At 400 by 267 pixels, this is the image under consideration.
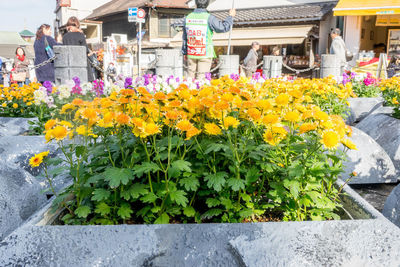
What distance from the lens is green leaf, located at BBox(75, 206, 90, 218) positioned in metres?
1.69

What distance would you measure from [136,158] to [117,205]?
237mm

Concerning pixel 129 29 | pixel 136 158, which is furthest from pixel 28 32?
pixel 136 158

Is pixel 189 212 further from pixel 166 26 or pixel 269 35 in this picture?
pixel 166 26

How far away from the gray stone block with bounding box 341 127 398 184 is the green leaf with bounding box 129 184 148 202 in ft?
8.47

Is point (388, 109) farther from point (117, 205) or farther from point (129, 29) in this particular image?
point (129, 29)

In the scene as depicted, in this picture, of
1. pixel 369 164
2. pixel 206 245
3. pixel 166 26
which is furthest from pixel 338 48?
pixel 166 26

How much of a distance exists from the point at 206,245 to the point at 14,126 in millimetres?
4082

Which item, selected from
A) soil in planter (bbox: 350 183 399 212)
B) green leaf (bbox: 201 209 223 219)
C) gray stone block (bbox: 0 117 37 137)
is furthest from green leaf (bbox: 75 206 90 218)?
gray stone block (bbox: 0 117 37 137)

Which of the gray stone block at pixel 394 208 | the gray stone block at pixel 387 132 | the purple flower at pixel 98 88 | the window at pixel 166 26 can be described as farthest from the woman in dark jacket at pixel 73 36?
the window at pixel 166 26

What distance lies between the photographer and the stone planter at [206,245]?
142 cm

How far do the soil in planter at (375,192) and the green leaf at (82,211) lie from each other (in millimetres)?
2588

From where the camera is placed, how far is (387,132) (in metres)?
4.63

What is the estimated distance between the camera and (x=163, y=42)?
29.0 meters

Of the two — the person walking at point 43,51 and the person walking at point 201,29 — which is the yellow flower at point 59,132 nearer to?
the person walking at point 201,29
